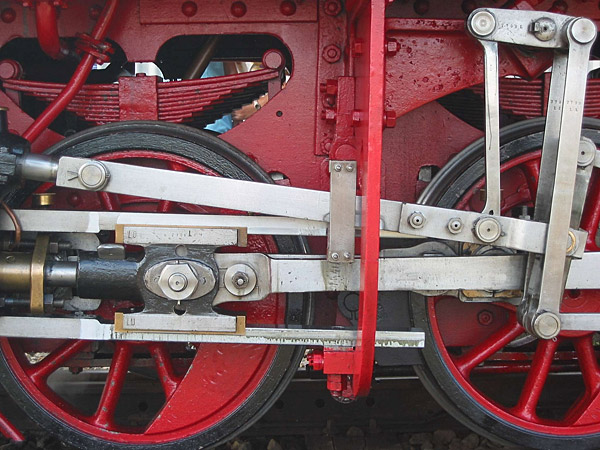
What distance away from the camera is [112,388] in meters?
2.09

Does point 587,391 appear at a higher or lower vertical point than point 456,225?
lower

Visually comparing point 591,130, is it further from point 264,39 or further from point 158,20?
point 158,20

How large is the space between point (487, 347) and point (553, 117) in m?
0.87

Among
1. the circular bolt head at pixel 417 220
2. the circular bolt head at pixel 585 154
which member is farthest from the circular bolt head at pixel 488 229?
the circular bolt head at pixel 585 154

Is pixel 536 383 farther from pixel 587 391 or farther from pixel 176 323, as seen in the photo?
pixel 176 323

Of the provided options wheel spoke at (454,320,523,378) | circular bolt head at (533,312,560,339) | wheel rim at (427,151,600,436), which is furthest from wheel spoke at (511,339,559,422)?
circular bolt head at (533,312,560,339)

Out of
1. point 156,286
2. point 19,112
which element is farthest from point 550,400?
point 19,112

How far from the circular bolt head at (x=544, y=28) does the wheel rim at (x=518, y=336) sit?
460mm

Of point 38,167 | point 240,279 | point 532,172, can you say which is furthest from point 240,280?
point 532,172

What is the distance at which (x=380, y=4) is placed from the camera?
4.95ft

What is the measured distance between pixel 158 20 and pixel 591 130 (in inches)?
59.7

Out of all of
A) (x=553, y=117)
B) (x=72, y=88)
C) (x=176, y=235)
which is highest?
(x=72, y=88)

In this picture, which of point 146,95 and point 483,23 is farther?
point 146,95

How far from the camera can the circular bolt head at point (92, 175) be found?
1715 millimetres
